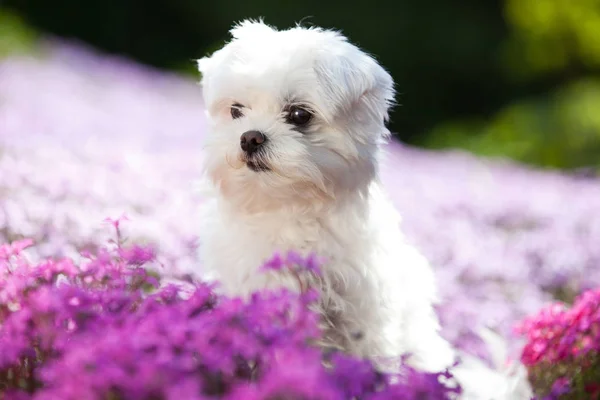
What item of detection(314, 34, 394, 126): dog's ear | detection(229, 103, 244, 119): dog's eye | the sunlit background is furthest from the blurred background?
detection(229, 103, 244, 119): dog's eye

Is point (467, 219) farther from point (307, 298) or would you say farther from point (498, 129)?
point (498, 129)

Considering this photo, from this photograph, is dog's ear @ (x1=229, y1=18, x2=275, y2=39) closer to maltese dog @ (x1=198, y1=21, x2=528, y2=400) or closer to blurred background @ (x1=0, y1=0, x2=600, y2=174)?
maltese dog @ (x1=198, y1=21, x2=528, y2=400)

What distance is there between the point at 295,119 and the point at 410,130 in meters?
13.7

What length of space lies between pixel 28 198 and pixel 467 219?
366cm

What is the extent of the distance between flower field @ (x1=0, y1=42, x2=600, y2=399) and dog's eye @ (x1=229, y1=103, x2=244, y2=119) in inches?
24.3

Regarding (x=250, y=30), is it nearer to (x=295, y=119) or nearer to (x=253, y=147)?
(x=295, y=119)

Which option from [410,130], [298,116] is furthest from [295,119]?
[410,130]

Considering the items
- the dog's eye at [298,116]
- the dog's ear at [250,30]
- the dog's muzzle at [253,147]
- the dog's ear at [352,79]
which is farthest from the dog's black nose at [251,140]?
the dog's ear at [250,30]

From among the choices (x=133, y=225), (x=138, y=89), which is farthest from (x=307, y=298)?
(x=138, y=89)

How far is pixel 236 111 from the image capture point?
3375 millimetres

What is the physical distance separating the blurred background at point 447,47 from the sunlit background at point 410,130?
0.03 meters

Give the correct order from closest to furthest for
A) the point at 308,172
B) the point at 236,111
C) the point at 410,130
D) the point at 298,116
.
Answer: the point at 308,172
the point at 298,116
the point at 236,111
the point at 410,130

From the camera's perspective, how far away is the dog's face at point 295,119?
3115 millimetres

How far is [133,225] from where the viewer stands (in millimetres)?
4914
